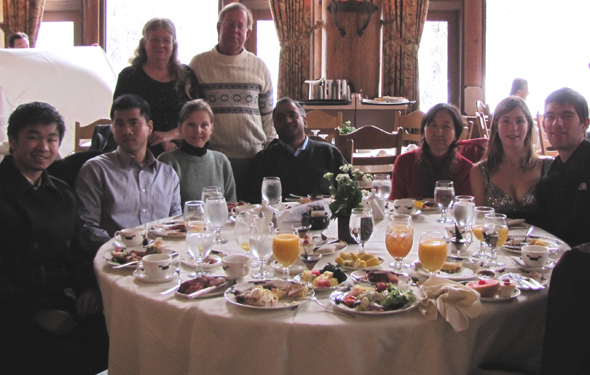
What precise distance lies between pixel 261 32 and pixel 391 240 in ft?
23.5

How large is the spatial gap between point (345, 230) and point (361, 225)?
0.65 ft

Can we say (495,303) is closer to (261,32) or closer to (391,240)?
(391,240)

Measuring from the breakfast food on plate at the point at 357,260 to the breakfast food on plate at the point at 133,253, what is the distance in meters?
0.55

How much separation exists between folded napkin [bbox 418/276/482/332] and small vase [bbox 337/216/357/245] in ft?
1.97

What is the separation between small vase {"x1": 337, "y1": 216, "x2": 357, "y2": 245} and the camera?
177 centimetres

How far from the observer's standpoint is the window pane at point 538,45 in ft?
24.3

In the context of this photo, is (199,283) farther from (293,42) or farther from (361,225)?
(293,42)

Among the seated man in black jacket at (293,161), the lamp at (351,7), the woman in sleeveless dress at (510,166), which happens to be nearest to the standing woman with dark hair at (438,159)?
the woman in sleeveless dress at (510,166)

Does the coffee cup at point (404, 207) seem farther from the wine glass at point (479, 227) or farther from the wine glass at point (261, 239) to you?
the wine glass at point (261, 239)

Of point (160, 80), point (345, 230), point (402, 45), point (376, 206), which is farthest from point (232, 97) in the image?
point (402, 45)

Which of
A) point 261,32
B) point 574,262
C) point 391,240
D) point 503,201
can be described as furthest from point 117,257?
point 261,32

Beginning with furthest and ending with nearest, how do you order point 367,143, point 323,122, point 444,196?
point 323,122, point 367,143, point 444,196

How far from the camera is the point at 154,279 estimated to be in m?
1.35

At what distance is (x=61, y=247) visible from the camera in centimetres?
191
